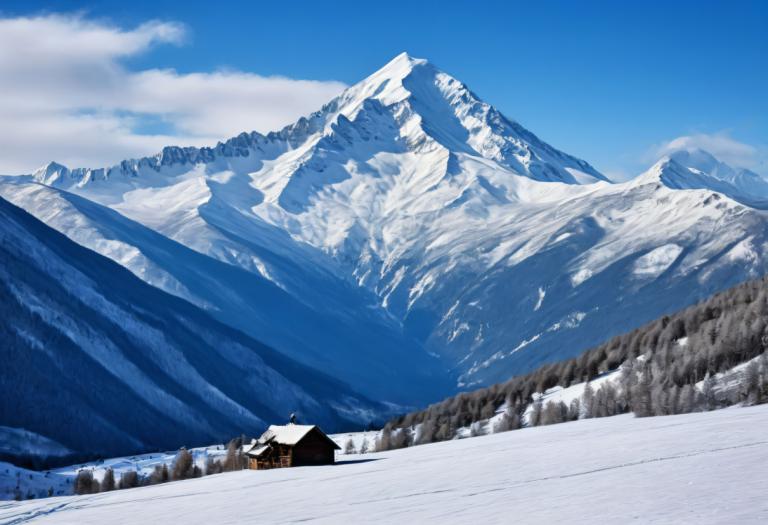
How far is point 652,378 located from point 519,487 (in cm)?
6884

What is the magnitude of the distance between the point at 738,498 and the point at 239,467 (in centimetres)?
9555

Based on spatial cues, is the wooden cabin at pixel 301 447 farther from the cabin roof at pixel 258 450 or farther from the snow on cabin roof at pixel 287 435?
the cabin roof at pixel 258 450

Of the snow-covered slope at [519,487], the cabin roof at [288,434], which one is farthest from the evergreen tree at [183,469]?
the snow-covered slope at [519,487]

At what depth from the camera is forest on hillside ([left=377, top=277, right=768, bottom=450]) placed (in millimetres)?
121125

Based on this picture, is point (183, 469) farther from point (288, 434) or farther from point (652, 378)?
point (652, 378)

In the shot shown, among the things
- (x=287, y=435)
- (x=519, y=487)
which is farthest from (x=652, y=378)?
(x=519, y=487)

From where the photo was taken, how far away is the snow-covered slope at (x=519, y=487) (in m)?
63.5

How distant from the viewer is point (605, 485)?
70938 mm

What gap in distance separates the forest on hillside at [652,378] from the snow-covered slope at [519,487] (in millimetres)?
8895

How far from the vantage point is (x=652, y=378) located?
14012cm

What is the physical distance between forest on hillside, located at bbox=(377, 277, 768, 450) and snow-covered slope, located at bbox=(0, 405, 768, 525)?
350 inches

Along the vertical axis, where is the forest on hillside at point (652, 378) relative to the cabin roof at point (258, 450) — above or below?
above

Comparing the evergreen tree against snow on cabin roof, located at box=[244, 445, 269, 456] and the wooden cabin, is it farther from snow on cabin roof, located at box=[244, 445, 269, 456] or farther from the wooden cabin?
the wooden cabin

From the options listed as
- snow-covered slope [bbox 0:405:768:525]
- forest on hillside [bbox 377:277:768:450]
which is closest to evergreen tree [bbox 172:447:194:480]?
forest on hillside [bbox 377:277:768:450]
